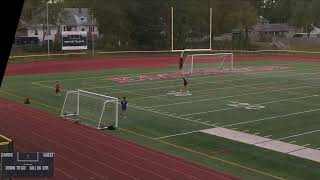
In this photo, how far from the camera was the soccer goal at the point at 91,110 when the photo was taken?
23484 millimetres

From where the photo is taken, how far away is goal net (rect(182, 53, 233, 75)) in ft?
147

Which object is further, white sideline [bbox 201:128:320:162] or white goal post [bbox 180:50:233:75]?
white goal post [bbox 180:50:233:75]

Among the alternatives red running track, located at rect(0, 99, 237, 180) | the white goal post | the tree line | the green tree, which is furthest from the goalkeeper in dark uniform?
the green tree

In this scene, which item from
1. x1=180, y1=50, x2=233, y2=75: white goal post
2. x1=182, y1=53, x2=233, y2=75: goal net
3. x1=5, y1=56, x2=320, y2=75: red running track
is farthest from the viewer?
x1=5, y1=56, x2=320, y2=75: red running track

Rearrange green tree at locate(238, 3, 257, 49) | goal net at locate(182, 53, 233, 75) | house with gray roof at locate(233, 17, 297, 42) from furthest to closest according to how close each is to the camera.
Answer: house with gray roof at locate(233, 17, 297, 42) → green tree at locate(238, 3, 257, 49) → goal net at locate(182, 53, 233, 75)

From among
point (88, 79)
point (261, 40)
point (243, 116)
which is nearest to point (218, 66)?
point (88, 79)

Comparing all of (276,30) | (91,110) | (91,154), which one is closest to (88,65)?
(91,110)

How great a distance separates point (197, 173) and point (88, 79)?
25.9 metres

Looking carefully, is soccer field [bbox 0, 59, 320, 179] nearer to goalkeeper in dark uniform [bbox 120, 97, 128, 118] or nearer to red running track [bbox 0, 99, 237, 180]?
goalkeeper in dark uniform [bbox 120, 97, 128, 118]
